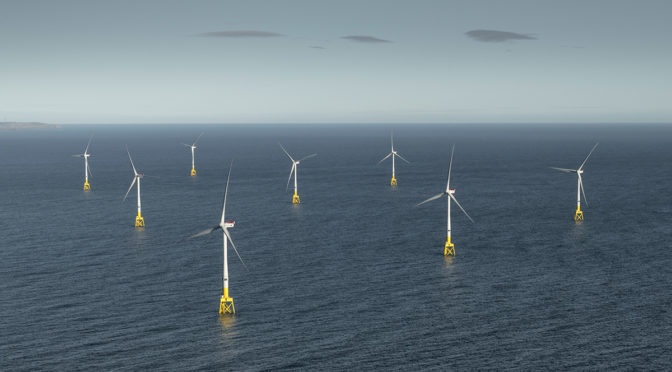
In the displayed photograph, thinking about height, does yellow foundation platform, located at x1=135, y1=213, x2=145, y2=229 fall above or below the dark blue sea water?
above

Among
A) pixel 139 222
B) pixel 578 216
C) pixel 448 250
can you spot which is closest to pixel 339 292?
pixel 448 250

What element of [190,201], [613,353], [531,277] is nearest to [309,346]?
[613,353]

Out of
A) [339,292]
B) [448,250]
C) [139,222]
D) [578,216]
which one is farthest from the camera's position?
[578,216]

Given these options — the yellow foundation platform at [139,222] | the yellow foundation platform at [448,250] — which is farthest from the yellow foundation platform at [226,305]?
the yellow foundation platform at [139,222]

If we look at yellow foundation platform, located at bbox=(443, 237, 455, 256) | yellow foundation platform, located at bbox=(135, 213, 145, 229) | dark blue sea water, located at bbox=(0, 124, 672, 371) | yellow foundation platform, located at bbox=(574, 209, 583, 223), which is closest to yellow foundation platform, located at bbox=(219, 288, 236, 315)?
dark blue sea water, located at bbox=(0, 124, 672, 371)

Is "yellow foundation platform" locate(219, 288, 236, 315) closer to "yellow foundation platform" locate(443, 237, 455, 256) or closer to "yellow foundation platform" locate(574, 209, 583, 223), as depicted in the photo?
"yellow foundation platform" locate(443, 237, 455, 256)

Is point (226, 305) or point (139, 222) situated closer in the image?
point (226, 305)

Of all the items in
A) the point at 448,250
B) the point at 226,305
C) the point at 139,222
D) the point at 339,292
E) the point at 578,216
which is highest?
the point at 139,222

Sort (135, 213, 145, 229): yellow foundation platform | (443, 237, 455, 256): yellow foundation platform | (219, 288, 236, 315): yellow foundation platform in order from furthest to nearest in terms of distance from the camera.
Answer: (135, 213, 145, 229): yellow foundation platform, (443, 237, 455, 256): yellow foundation platform, (219, 288, 236, 315): yellow foundation platform

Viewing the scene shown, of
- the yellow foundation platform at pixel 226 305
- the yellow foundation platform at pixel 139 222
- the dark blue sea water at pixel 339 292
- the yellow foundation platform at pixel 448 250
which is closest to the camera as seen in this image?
the dark blue sea water at pixel 339 292

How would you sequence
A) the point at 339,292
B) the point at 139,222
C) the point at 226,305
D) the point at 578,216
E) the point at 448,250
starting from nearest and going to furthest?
the point at 226,305 < the point at 339,292 < the point at 448,250 < the point at 139,222 < the point at 578,216

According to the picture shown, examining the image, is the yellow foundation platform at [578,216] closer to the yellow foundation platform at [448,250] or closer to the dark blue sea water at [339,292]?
the dark blue sea water at [339,292]

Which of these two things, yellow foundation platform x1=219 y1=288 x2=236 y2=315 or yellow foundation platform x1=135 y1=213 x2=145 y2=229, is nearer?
yellow foundation platform x1=219 y1=288 x2=236 y2=315

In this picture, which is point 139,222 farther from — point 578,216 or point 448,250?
point 578,216
